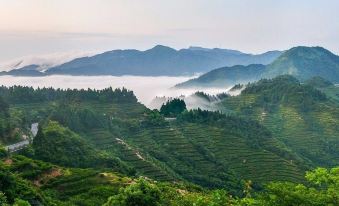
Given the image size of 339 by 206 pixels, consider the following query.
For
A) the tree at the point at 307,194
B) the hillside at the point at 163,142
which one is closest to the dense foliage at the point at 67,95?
the hillside at the point at 163,142

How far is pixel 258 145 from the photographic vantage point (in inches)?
5571

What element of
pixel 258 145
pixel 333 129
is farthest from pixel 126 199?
pixel 333 129

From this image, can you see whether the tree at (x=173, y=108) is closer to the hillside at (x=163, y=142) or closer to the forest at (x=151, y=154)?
the forest at (x=151, y=154)

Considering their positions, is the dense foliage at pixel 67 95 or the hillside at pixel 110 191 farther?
the dense foliage at pixel 67 95

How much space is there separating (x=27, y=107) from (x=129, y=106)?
35730mm

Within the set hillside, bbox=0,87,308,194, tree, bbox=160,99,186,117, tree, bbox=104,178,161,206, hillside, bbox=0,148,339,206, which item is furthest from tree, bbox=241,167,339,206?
tree, bbox=160,99,186,117

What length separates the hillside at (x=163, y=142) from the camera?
342 feet

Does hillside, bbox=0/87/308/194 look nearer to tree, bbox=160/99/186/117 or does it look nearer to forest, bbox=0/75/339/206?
forest, bbox=0/75/339/206

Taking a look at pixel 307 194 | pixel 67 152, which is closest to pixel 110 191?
pixel 67 152

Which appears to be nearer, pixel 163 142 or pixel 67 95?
pixel 163 142

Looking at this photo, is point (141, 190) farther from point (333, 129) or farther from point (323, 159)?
point (333, 129)

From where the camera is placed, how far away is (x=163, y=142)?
12838cm

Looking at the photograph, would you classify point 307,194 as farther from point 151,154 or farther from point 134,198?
point 151,154

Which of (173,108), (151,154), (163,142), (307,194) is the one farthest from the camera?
(173,108)
